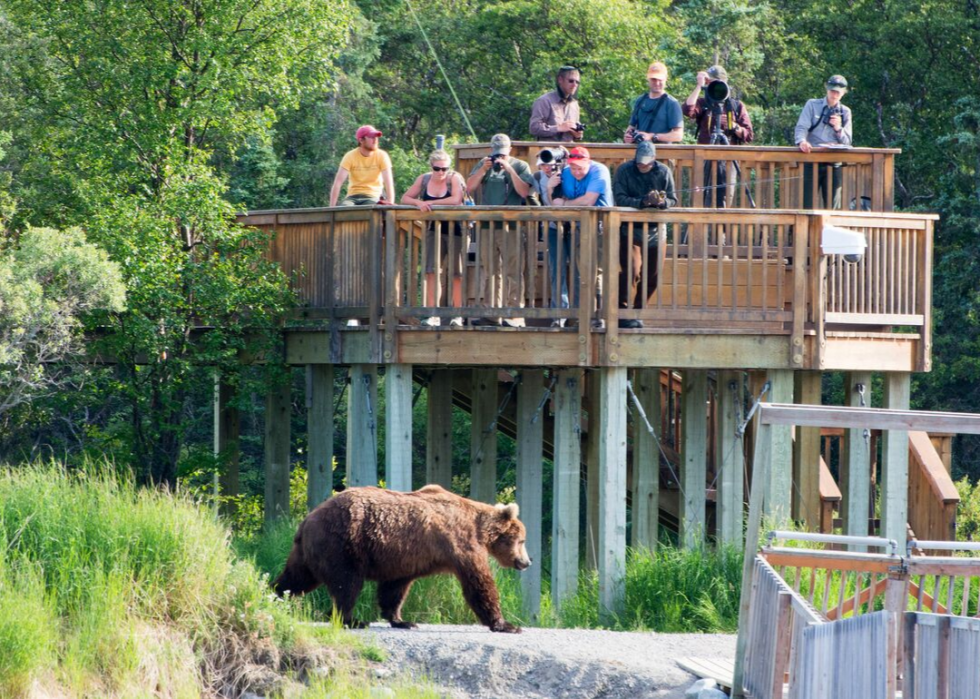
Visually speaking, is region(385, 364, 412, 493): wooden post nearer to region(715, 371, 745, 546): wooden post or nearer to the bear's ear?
the bear's ear

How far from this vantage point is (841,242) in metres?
14.0

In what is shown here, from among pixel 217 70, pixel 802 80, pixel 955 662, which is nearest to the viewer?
pixel 955 662

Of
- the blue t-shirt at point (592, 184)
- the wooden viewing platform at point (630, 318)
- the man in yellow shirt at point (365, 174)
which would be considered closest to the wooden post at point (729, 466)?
the wooden viewing platform at point (630, 318)

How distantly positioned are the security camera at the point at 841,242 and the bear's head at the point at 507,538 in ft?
12.1

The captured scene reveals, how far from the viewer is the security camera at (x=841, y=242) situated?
13953 millimetres

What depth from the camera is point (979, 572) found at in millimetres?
9625

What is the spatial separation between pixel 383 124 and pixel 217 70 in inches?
534

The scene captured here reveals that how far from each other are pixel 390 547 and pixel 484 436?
16.8ft

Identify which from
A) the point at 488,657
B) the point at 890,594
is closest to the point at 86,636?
the point at 488,657

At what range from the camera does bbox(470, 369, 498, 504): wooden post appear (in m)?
16.9

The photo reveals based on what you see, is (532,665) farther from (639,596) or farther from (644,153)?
(644,153)

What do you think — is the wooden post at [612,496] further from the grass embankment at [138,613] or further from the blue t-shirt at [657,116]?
the grass embankment at [138,613]

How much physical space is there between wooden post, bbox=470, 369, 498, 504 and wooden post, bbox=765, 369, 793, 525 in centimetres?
324

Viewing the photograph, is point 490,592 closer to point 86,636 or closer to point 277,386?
point 86,636
